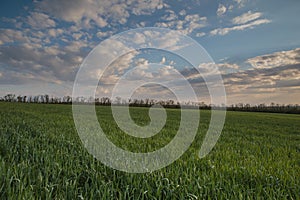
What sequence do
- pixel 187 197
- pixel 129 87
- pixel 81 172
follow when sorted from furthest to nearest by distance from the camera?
pixel 129 87 → pixel 81 172 → pixel 187 197

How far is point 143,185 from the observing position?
9.68ft

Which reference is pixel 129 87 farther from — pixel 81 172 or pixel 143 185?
pixel 143 185

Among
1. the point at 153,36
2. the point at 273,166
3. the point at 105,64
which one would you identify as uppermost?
the point at 153,36

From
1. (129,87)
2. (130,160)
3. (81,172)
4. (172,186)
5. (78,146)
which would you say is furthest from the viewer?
(129,87)

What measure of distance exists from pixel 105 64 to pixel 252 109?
2784 inches

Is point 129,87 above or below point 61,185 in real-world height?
above

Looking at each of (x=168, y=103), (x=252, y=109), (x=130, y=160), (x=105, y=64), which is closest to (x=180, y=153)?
(x=130, y=160)

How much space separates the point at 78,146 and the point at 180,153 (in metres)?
2.28

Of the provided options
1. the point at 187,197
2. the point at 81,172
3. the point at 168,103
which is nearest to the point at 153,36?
the point at 81,172

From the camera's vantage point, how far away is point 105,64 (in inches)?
272

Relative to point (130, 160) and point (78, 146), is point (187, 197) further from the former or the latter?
point (78, 146)

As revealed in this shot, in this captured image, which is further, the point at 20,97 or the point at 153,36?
the point at 20,97

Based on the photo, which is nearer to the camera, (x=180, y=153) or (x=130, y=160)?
(x=130, y=160)

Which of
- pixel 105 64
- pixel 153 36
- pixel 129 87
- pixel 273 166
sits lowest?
pixel 273 166
